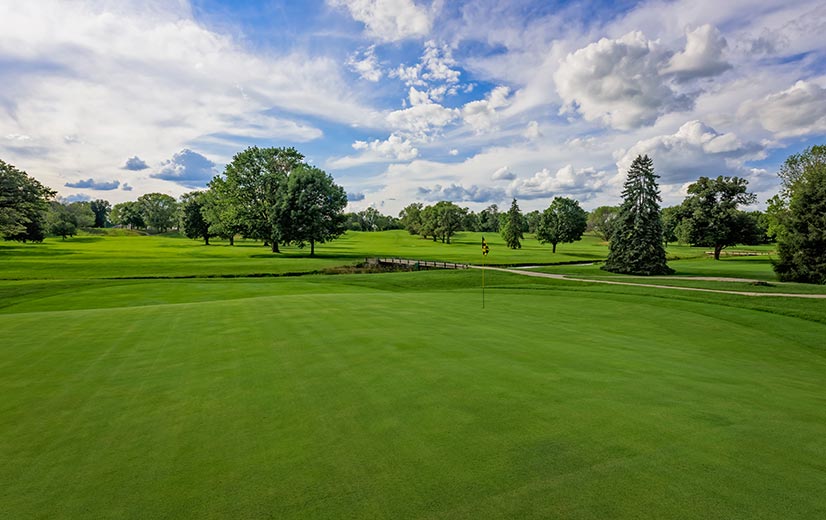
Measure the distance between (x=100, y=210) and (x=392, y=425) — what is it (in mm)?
217772

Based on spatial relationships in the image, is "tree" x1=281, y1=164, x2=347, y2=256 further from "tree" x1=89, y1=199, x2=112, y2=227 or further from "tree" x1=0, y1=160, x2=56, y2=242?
"tree" x1=89, y1=199, x2=112, y2=227

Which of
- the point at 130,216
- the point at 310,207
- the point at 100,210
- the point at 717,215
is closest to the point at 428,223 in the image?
the point at 310,207

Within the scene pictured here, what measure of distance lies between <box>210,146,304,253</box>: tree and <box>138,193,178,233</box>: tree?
264 ft

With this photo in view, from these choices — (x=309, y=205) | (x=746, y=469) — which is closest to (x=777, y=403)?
(x=746, y=469)

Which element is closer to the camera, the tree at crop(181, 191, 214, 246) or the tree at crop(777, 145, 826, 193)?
the tree at crop(777, 145, 826, 193)

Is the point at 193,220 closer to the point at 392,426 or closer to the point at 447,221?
the point at 447,221

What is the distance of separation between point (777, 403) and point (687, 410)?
220cm

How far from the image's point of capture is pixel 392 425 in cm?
529

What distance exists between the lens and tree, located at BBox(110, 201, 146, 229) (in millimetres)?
150625

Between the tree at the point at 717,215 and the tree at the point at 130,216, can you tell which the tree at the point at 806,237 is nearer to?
the tree at the point at 717,215

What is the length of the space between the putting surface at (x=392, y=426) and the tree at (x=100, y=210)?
638 feet

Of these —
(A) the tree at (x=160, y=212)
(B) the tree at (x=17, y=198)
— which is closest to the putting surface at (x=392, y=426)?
(B) the tree at (x=17, y=198)

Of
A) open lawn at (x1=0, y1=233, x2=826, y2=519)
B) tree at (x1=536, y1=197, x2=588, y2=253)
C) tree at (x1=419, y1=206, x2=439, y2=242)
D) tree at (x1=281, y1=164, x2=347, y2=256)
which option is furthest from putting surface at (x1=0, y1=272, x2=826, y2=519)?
tree at (x1=419, y1=206, x2=439, y2=242)

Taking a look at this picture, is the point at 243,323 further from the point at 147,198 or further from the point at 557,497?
the point at 147,198
